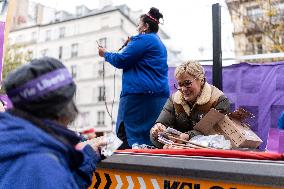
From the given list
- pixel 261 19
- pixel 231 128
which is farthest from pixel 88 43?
pixel 231 128

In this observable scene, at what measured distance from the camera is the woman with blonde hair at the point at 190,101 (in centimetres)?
362

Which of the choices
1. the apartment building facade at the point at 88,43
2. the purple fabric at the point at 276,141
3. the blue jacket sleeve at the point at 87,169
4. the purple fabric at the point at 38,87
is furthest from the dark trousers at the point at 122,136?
the apartment building facade at the point at 88,43

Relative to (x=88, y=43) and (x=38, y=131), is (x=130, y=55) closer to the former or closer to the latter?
(x=38, y=131)

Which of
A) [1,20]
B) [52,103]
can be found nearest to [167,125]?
[52,103]

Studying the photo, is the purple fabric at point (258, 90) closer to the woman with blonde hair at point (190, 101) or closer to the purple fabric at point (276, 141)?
the woman with blonde hair at point (190, 101)

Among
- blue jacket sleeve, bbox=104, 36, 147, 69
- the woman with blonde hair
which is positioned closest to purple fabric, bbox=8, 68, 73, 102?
the woman with blonde hair

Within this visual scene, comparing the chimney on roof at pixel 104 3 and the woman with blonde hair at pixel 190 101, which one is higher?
the chimney on roof at pixel 104 3

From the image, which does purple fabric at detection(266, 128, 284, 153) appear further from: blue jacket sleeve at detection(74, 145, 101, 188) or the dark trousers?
the dark trousers

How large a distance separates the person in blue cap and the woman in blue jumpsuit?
2.34 metres

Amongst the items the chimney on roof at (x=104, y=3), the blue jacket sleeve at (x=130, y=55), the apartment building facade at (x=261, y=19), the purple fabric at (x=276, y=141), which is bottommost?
the purple fabric at (x=276, y=141)

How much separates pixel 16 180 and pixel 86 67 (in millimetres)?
50128

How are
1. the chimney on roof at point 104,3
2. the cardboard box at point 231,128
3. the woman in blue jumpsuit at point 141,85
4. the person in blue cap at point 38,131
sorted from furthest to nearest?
1. the chimney on roof at point 104,3
2. the woman in blue jumpsuit at point 141,85
3. the cardboard box at point 231,128
4. the person in blue cap at point 38,131

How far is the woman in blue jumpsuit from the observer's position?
13.4 ft

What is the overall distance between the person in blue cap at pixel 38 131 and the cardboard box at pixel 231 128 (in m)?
1.68
